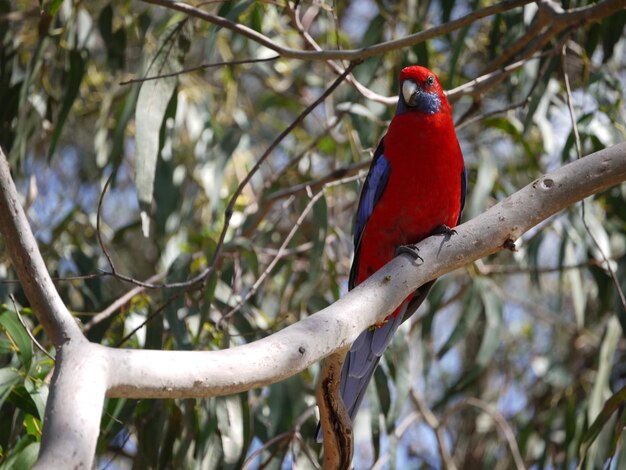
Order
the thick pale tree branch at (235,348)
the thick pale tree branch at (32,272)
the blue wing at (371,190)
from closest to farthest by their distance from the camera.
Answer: the thick pale tree branch at (235,348) < the thick pale tree branch at (32,272) < the blue wing at (371,190)

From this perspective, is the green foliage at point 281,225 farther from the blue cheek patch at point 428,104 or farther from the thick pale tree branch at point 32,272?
the thick pale tree branch at point 32,272

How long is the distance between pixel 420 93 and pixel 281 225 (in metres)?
1.78

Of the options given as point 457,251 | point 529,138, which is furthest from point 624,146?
point 529,138

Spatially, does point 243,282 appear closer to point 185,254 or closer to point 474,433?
point 185,254

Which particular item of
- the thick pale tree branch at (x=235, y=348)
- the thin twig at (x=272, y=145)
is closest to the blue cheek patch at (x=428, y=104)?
the thin twig at (x=272, y=145)

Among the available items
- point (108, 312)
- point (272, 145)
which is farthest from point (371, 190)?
point (108, 312)

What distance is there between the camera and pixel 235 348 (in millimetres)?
1521

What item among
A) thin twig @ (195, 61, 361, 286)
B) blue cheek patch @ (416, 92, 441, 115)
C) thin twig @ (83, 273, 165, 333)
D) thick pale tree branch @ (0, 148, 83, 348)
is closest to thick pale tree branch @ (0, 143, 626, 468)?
thick pale tree branch @ (0, 148, 83, 348)

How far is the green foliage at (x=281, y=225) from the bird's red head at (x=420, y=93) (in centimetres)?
27

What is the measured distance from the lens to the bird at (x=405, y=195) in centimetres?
270

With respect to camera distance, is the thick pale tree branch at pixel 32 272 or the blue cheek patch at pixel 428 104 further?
the blue cheek patch at pixel 428 104

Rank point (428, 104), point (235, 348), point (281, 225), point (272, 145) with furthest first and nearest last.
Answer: point (281, 225) < point (428, 104) < point (272, 145) < point (235, 348)

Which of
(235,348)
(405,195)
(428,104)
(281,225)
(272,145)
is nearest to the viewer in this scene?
(235,348)

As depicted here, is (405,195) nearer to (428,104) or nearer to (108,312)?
(428,104)
